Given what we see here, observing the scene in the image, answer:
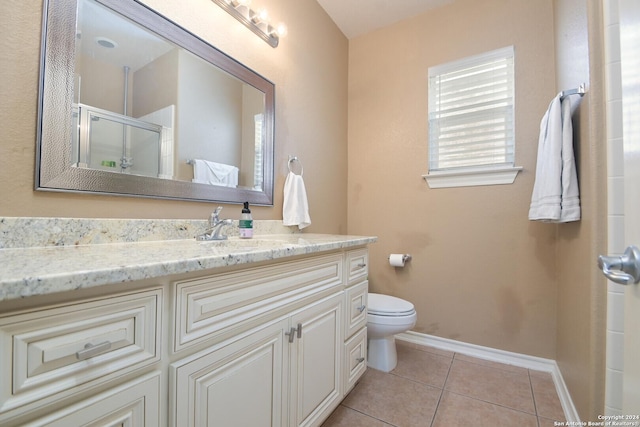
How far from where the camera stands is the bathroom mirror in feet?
2.73

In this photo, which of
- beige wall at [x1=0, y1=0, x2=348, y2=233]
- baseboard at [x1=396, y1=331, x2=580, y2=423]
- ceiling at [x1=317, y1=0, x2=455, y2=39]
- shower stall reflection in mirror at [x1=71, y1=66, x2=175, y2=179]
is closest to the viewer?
beige wall at [x1=0, y1=0, x2=348, y2=233]

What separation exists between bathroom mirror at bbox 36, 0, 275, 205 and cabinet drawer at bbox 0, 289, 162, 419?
0.57 m

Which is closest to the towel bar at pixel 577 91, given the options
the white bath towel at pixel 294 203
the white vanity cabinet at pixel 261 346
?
the white vanity cabinet at pixel 261 346

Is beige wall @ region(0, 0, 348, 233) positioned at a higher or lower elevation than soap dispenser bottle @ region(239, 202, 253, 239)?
higher

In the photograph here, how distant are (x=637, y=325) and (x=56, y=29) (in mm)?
1635

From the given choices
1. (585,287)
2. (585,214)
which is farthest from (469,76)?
(585,287)

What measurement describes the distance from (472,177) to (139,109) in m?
2.01

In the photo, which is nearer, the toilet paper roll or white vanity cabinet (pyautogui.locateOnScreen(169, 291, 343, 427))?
white vanity cabinet (pyautogui.locateOnScreen(169, 291, 343, 427))

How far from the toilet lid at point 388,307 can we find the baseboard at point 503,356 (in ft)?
1.69

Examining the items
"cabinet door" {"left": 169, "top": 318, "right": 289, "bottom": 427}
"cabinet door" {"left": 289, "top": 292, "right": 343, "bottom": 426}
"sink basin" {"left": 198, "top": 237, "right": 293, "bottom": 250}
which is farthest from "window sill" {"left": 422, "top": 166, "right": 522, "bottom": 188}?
"cabinet door" {"left": 169, "top": 318, "right": 289, "bottom": 427}

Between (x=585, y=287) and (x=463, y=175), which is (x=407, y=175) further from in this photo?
(x=585, y=287)

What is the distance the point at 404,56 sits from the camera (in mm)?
2191

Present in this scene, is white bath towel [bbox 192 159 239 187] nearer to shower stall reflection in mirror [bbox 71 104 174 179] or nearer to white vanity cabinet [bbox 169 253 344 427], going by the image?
shower stall reflection in mirror [bbox 71 104 174 179]

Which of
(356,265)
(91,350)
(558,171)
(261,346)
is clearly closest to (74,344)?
(91,350)
